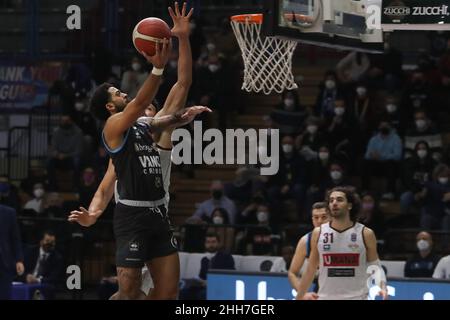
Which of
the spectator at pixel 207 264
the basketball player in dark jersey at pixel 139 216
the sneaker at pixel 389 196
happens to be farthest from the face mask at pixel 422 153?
the basketball player in dark jersey at pixel 139 216

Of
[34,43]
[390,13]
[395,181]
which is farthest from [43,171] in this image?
[390,13]

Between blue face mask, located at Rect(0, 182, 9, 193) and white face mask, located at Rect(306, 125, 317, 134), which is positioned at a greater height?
white face mask, located at Rect(306, 125, 317, 134)

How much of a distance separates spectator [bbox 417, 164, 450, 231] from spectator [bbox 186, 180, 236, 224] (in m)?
2.45

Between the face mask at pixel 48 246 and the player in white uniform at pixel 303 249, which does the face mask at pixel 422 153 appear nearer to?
the face mask at pixel 48 246

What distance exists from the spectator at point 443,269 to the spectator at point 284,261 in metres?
1.70

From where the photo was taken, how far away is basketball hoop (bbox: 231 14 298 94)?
40.0 ft

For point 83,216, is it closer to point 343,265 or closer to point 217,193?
point 343,265

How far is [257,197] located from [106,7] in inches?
149

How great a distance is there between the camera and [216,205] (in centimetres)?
1722

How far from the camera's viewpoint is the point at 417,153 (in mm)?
17156

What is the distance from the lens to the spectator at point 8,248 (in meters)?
13.4

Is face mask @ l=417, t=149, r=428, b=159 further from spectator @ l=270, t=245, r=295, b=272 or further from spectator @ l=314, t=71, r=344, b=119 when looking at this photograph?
spectator @ l=270, t=245, r=295, b=272

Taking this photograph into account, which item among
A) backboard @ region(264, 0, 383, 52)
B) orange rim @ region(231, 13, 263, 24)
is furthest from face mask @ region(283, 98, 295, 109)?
backboard @ region(264, 0, 383, 52)

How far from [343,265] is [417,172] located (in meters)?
6.65
